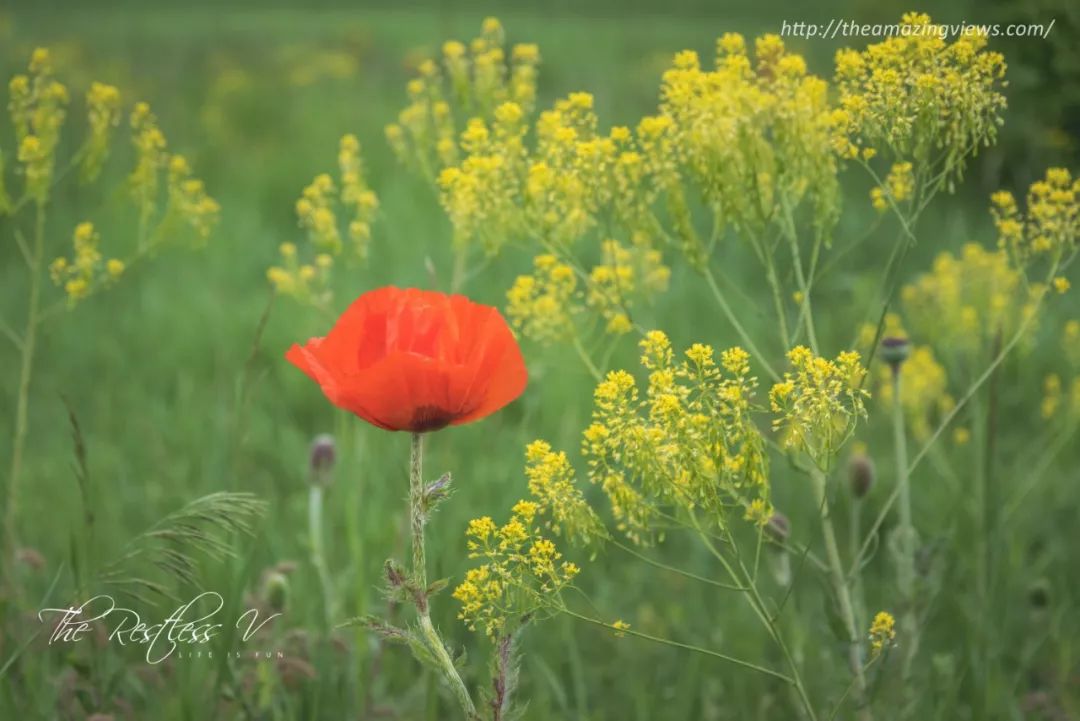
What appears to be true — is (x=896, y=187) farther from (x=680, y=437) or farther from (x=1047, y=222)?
(x=680, y=437)

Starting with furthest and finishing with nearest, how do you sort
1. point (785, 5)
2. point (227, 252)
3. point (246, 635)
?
point (785, 5), point (227, 252), point (246, 635)

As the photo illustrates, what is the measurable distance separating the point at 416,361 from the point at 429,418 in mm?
82

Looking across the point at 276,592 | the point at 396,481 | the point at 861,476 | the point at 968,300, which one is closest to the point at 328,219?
the point at 276,592

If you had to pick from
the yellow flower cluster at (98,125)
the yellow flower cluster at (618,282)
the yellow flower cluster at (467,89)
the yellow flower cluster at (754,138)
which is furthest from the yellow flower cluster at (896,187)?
the yellow flower cluster at (98,125)

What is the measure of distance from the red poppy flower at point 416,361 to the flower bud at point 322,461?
101cm

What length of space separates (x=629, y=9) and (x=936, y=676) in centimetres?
680

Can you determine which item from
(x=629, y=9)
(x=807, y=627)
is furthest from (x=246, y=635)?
(x=629, y=9)

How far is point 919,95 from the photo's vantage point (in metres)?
1.69

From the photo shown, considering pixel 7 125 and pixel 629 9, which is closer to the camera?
pixel 7 125

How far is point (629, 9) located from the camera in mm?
8320

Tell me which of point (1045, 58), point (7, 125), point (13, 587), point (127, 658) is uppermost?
point (1045, 58)

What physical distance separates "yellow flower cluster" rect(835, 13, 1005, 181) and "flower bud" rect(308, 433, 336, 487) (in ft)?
3.98

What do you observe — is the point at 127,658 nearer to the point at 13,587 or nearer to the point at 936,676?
the point at 13,587

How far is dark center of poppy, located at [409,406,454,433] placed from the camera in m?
1.35
